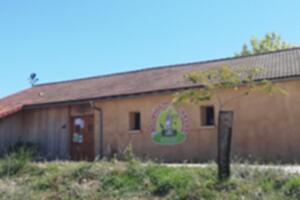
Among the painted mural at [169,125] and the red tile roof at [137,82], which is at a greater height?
the red tile roof at [137,82]

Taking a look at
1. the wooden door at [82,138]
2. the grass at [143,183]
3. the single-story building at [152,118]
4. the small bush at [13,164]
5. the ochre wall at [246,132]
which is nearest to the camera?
the grass at [143,183]

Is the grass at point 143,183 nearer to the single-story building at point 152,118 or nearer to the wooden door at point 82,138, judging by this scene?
the single-story building at point 152,118

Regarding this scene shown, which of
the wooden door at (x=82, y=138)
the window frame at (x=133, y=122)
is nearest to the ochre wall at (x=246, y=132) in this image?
the window frame at (x=133, y=122)

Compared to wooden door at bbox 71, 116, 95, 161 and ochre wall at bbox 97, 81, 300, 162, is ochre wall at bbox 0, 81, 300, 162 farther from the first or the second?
wooden door at bbox 71, 116, 95, 161

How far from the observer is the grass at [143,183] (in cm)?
837

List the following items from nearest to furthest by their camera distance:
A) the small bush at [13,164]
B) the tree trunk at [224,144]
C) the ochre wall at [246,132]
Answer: the tree trunk at [224,144] → the small bush at [13,164] → the ochre wall at [246,132]

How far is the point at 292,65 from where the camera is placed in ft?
54.8

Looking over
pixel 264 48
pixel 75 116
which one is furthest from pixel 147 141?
pixel 264 48

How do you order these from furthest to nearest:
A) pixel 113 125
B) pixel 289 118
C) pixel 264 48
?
pixel 264 48, pixel 113 125, pixel 289 118

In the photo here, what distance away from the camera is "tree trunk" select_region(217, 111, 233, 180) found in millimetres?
9187

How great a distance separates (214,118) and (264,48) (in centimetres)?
3773

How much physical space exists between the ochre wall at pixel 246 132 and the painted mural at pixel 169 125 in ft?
0.66

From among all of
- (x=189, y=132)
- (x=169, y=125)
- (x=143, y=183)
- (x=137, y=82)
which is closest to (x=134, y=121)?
(x=169, y=125)

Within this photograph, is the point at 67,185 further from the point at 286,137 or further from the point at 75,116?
the point at 75,116
